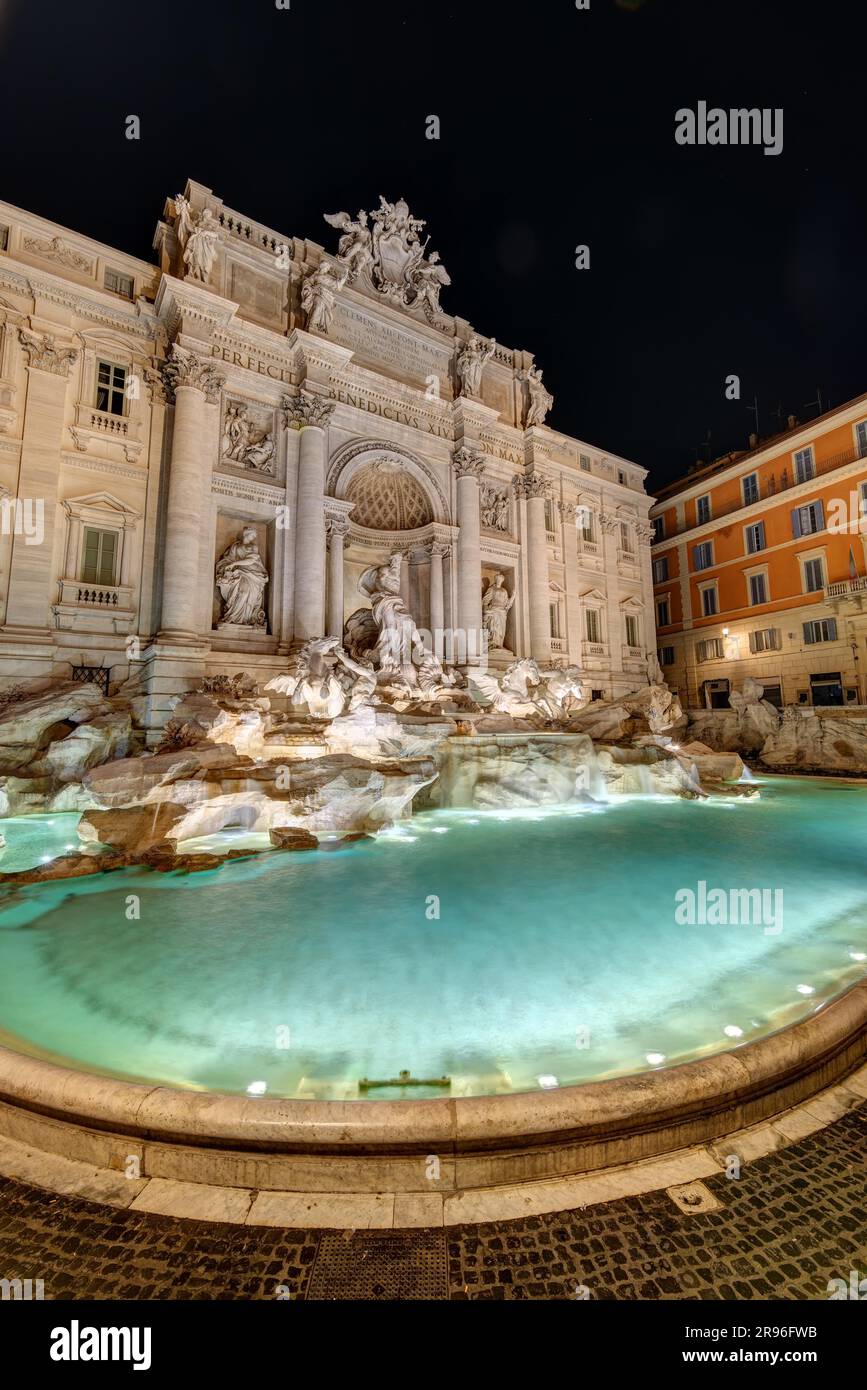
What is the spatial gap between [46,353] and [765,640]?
23548 mm

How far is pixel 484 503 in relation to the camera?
1855 cm

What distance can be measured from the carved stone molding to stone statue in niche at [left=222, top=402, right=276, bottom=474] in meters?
3.26

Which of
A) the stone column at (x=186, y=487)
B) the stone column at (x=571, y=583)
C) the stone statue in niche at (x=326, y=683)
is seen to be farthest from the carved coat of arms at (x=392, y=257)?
the stone statue in niche at (x=326, y=683)

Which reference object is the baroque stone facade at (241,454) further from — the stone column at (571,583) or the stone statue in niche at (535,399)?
the stone column at (571,583)

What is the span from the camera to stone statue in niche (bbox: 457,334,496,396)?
56.4 feet

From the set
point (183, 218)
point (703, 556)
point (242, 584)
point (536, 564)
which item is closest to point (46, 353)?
point (183, 218)

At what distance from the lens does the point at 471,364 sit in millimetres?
17266

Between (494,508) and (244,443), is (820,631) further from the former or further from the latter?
(244,443)

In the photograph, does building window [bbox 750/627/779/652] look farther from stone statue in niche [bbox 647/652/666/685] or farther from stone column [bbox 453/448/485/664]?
stone column [bbox 453/448/485/664]

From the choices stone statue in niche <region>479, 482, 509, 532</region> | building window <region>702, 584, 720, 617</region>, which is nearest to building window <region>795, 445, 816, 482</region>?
building window <region>702, 584, 720, 617</region>

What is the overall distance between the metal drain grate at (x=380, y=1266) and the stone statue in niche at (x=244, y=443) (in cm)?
1456

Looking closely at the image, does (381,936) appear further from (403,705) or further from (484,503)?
(484,503)

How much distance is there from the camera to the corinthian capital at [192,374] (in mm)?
12297
